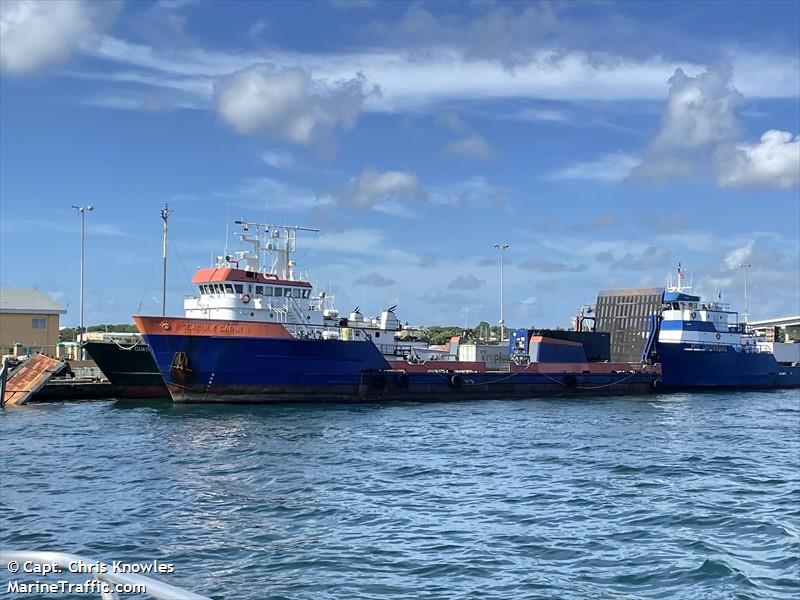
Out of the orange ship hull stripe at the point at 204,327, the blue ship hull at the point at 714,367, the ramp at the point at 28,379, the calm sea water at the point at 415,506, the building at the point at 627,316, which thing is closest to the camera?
the calm sea water at the point at 415,506

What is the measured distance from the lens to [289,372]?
30.0 m

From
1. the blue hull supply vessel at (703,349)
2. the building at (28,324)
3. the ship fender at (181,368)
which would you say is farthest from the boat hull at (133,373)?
the blue hull supply vessel at (703,349)

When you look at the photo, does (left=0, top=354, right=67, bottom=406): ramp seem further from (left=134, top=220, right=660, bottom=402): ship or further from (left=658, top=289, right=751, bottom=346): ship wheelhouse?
(left=658, top=289, right=751, bottom=346): ship wheelhouse

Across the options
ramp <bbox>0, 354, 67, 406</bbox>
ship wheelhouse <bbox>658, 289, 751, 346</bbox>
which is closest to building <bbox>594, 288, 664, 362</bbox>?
ship wheelhouse <bbox>658, 289, 751, 346</bbox>

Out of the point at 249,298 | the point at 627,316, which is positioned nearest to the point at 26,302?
the point at 249,298

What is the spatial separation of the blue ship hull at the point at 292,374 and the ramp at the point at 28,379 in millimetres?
6132

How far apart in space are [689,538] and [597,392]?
28.7m

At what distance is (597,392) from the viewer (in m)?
39.1

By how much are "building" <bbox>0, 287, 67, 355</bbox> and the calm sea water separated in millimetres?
20673

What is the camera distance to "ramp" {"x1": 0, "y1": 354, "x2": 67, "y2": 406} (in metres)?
30.5

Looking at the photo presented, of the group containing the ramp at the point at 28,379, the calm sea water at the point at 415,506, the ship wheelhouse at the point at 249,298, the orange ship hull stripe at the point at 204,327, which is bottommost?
the calm sea water at the point at 415,506

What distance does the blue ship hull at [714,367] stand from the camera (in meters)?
42.4

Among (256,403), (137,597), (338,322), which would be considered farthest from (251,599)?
(338,322)

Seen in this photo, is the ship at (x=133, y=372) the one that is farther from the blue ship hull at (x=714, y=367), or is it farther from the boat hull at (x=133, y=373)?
the blue ship hull at (x=714, y=367)
